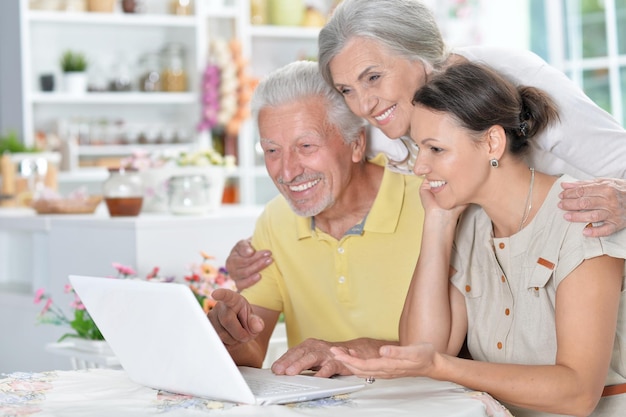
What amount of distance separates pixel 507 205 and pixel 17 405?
36.4 inches

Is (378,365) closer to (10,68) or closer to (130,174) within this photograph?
(130,174)

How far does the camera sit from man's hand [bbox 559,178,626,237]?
1.70 metres

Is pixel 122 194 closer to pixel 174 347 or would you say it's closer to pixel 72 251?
pixel 72 251

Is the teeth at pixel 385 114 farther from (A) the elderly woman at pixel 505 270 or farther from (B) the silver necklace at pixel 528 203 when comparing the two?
(B) the silver necklace at pixel 528 203

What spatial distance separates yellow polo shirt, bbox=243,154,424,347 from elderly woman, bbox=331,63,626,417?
0.19 meters

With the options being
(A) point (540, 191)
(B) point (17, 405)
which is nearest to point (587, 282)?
(A) point (540, 191)

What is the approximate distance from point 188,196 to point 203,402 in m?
1.75

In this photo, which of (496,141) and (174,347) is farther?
A: (496,141)

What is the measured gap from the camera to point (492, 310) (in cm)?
189

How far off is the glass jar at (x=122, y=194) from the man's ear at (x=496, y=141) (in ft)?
5.38

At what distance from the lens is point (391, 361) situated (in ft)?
4.78

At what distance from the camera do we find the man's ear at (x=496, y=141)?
5.90 feet

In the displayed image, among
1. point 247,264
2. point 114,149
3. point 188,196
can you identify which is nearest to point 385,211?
point 247,264

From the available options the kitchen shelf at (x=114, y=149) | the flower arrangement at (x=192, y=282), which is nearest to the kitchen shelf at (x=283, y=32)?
the kitchen shelf at (x=114, y=149)
